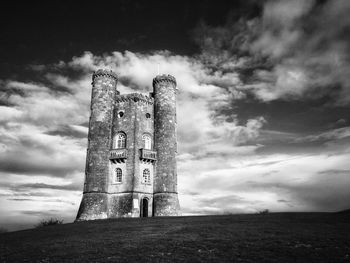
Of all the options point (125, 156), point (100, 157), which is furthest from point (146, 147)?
point (100, 157)

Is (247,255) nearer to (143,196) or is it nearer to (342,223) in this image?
(342,223)

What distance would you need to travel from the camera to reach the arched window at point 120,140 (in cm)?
4069

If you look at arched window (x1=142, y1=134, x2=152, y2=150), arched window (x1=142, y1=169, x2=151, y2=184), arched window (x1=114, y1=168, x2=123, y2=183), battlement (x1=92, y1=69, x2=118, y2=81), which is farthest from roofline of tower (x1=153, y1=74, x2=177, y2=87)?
arched window (x1=114, y1=168, x2=123, y2=183)

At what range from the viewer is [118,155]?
39.2 m

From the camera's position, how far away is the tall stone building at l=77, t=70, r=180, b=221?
1495 inches

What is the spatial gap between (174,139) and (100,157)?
30.8ft

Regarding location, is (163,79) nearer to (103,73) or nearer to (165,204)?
(103,73)

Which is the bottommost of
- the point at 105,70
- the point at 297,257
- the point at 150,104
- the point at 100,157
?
the point at 297,257

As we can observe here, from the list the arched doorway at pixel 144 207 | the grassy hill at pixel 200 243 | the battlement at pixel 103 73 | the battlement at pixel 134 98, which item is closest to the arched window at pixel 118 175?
the arched doorway at pixel 144 207

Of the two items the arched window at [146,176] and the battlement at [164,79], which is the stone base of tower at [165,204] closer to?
the arched window at [146,176]

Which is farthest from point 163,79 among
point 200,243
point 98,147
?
point 200,243

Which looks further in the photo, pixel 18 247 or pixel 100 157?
pixel 100 157

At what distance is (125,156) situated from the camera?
39000mm

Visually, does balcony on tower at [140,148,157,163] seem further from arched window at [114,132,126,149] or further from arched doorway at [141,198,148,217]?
arched doorway at [141,198,148,217]
